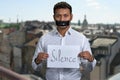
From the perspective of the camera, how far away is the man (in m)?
2.60

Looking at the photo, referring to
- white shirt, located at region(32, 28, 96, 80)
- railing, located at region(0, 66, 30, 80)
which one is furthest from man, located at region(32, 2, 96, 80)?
railing, located at region(0, 66, 30, 80)

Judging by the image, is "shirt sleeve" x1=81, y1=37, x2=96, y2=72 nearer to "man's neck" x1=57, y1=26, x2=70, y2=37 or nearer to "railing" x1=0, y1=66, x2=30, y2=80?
"man's neck" x1=57, y1=26, x2=70, y2=37

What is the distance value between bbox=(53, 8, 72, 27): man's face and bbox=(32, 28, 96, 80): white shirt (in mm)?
109

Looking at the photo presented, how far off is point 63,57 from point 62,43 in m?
0.11

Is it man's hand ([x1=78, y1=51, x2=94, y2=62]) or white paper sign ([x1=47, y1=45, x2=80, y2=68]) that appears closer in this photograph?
man's hand ([x1=78, y1=51, x2=94, y2=62])

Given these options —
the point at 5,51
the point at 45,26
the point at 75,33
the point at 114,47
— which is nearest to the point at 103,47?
the point at 114,47

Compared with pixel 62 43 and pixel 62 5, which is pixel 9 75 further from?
pixel 62 5

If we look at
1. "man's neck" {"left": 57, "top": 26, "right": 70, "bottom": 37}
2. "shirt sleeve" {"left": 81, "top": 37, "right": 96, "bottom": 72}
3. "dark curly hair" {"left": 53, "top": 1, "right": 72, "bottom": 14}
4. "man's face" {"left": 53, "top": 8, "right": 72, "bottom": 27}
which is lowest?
"shirt sleeve" {"left": 81, "top": 37, "right": 96, "bottom": 72}

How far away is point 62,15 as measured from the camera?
2639 mm

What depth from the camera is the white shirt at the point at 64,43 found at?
2.61m

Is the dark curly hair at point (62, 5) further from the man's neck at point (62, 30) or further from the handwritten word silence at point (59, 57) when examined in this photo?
the handwritten word silence at point (59, 57)

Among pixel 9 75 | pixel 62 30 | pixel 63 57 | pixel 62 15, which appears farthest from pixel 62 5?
pixel 9 75

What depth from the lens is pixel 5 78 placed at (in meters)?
2.22

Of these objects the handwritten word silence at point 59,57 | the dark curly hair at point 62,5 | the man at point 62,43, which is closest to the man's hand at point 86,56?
the man at point 62,43
